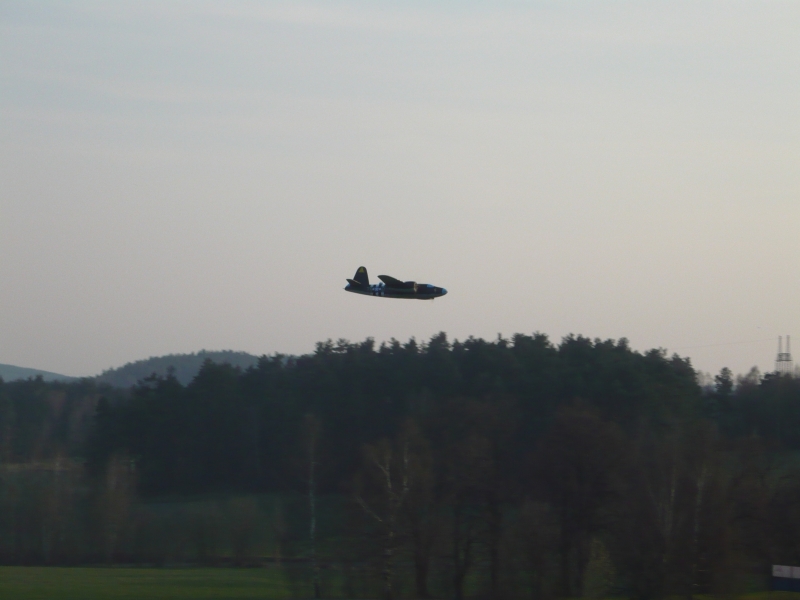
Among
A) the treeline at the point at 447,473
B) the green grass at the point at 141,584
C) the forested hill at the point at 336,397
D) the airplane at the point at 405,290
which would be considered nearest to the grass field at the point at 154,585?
the green grass at the point at 141,584

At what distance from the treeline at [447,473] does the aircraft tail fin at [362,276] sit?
10092mm

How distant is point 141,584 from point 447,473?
67.3 ft

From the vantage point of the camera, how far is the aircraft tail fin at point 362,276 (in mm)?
54141

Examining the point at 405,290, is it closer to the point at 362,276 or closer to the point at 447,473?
the point at 362,276

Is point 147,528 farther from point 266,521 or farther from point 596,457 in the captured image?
point 596,457

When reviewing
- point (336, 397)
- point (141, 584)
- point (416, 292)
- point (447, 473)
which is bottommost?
point (141, 584)

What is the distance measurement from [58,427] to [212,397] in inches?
1544

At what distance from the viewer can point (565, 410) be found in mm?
61312

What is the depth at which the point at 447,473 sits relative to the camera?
57438 millimetres

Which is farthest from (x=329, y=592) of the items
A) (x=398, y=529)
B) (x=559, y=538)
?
(x=559, y=538)

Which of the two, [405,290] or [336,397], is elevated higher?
[405,290]

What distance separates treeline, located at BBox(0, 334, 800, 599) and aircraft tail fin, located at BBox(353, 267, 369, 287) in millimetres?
10092

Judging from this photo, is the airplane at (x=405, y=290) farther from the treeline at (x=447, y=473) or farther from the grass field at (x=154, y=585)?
the grass field at (x=154, y=585)

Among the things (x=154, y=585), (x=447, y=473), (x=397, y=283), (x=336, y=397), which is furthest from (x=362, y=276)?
(x=336, y=397)
